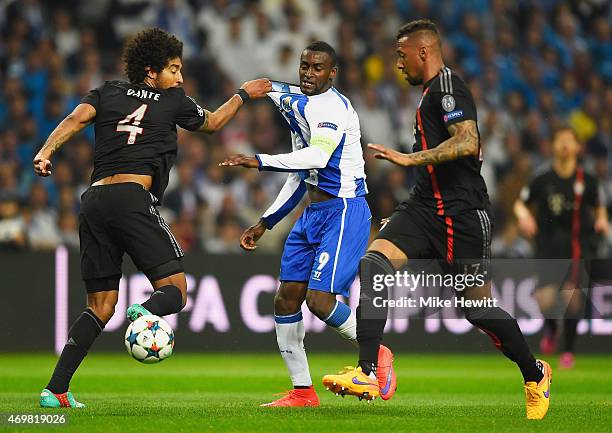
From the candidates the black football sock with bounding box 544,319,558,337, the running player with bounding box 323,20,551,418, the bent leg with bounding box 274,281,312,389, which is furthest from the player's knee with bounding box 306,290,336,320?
the black football sock with bounding box 544,319,558,337

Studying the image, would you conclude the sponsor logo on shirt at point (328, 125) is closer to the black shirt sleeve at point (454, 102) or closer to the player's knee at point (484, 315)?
the black shirt sleeve at point (454, 102)

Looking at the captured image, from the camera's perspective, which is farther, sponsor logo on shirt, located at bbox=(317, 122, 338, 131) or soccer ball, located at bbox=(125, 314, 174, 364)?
sponsor logo on shirt, located at bbox=(317, 122, 338, 131)

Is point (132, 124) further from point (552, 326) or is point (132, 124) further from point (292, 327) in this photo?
point (552, 326)

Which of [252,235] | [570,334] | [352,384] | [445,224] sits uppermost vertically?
[445,224]

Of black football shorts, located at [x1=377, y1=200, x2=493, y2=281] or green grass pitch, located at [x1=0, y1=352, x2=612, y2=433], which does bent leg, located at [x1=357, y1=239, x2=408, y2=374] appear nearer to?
black football shorts, located at [x1=377, y1=200, x2=493, y2=281]

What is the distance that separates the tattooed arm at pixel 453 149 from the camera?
684 centimetres

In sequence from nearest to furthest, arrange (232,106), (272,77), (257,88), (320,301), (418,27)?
(418,27) → (320,301) → (232,106) → (257,88) → (272,77)

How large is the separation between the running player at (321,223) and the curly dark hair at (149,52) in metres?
0.86

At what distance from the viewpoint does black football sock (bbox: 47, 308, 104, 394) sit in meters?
A: 7.47

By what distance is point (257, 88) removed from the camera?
322 inches

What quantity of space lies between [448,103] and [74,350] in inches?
112

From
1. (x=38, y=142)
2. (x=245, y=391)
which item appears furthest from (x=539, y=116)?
(x=245, y=391)

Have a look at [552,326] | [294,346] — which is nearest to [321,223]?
[294,346]

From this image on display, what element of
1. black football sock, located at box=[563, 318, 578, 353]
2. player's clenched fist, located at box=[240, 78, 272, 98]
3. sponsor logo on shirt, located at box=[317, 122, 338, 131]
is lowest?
black football sock, located at box=[563, 318, 578, 353]
